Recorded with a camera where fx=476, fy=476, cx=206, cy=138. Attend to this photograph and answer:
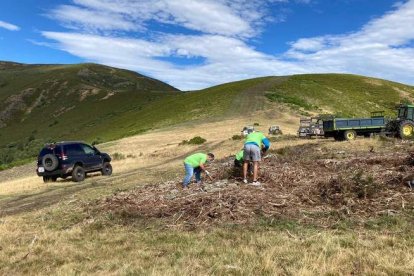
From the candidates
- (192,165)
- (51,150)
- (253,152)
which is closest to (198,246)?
(253,152)

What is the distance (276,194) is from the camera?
465 inches

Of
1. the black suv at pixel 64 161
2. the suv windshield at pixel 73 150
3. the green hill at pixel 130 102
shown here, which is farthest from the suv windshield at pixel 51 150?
the green hill at pixel 130 102

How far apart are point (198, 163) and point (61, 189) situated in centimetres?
905

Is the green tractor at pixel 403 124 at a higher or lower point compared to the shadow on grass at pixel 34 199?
higher

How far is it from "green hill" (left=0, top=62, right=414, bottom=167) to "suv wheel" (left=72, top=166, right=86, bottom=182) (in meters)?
34.3

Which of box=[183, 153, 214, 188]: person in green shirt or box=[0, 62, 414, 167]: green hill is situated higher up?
box=[0, 62, 414, 167]: green hill

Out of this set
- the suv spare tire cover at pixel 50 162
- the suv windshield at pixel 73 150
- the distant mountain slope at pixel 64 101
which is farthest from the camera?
the distant mountain slope at pixel 64 101

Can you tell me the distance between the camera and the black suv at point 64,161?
24312mm

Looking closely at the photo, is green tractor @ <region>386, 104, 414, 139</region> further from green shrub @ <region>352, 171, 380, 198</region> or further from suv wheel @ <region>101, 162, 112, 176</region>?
green shrub @ <region>352, 171, 380, 198</region>

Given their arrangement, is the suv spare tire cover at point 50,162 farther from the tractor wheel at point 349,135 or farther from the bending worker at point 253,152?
the tractor wheel at point 349,135

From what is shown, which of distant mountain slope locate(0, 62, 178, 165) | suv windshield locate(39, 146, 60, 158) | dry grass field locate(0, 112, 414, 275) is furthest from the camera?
distant mountain slope locate(0, 62, 178, 165)

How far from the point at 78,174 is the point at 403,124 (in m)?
20.0

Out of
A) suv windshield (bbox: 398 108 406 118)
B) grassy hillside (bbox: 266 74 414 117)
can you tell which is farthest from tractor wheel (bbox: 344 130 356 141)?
grassy hillside (bbox: 266 74 414 117)

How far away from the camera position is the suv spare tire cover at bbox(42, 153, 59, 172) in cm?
2423
